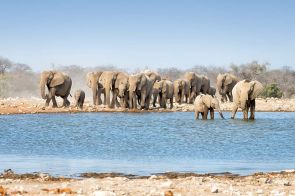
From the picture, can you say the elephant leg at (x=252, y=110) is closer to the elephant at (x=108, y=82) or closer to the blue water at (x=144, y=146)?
the blue water at (x=144, y=146)

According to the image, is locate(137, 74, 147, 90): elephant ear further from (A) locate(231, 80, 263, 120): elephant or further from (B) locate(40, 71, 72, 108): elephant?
(A) locate(231, 80, 263, 120): elephant

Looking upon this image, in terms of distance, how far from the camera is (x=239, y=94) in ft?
122

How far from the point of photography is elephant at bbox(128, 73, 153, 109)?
45197 millimetres

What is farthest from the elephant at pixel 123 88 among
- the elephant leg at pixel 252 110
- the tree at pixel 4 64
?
the tree at pixel 4 64

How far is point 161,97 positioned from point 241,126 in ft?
62.3

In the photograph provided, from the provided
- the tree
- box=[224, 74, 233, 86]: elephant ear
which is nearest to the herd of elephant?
box=[224, 74, 233, 86]: elephant ear


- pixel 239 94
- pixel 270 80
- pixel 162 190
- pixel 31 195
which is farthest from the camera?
pixel 270 80

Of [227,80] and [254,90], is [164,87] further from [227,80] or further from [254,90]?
[254,90]

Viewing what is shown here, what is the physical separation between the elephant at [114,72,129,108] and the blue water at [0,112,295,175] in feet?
37.0

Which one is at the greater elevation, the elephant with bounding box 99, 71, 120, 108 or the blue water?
the elephant with bounding box 99, 71, 120, 108

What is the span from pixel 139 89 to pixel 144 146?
23.2 meters

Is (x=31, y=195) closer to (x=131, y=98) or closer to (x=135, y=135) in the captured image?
(x=135, y=135)

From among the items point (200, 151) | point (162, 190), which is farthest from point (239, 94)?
point (162, 190)

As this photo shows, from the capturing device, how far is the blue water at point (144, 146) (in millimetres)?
17328
